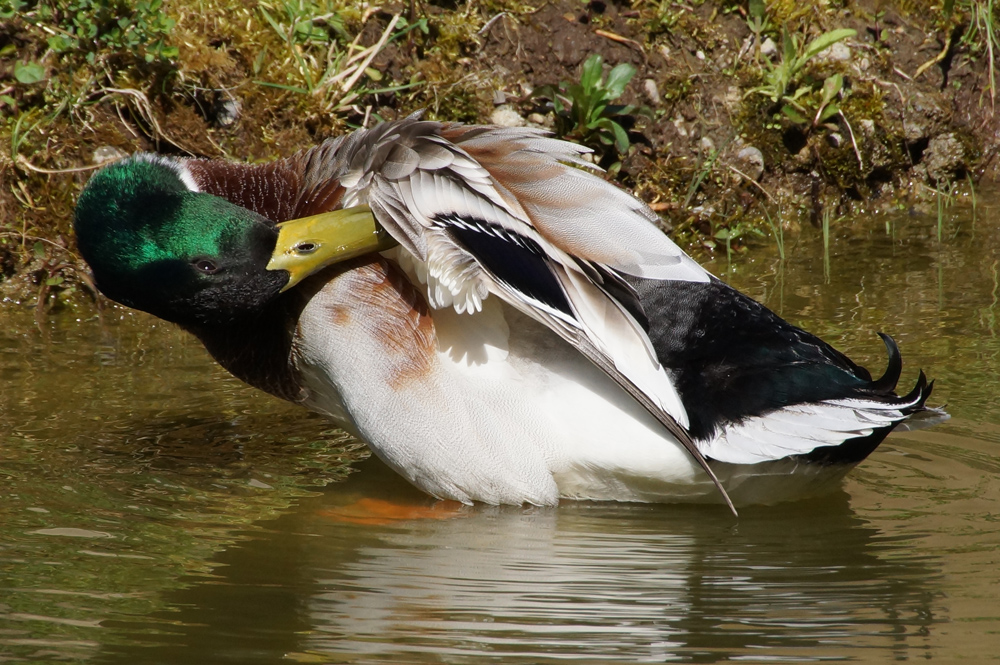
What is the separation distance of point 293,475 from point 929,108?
395 centimetres

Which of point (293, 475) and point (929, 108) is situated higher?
point (929, 108)

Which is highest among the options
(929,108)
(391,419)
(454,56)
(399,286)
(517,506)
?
(929,108)

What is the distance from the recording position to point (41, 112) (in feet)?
16.4

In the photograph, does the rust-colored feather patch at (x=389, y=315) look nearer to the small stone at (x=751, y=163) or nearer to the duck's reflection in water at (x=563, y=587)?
the duck's reflection in water at (x=563, y=587)

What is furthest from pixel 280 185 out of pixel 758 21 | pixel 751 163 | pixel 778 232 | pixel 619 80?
pixel 758 21

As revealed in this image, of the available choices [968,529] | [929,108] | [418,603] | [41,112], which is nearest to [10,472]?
[418,603]

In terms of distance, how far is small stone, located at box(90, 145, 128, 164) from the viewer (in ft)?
16.3

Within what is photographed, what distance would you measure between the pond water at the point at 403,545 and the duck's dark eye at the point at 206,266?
2.16ft

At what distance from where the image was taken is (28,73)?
4.92 m

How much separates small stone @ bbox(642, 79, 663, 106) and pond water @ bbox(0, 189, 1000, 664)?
1.66m

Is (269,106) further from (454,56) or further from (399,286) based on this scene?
(399,286)

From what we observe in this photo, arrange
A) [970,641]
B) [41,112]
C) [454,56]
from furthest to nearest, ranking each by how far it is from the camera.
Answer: [454,56] → [41,112] → [970,641]

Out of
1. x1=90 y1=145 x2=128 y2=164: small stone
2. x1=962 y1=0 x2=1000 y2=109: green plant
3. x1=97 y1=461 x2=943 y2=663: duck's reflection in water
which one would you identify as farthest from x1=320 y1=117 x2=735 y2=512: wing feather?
x1=962 y1=0 x2=1000 y2=109: green plant

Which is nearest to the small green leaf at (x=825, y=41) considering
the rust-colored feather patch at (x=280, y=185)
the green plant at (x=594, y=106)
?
the green plant at (x=594, y=106)
